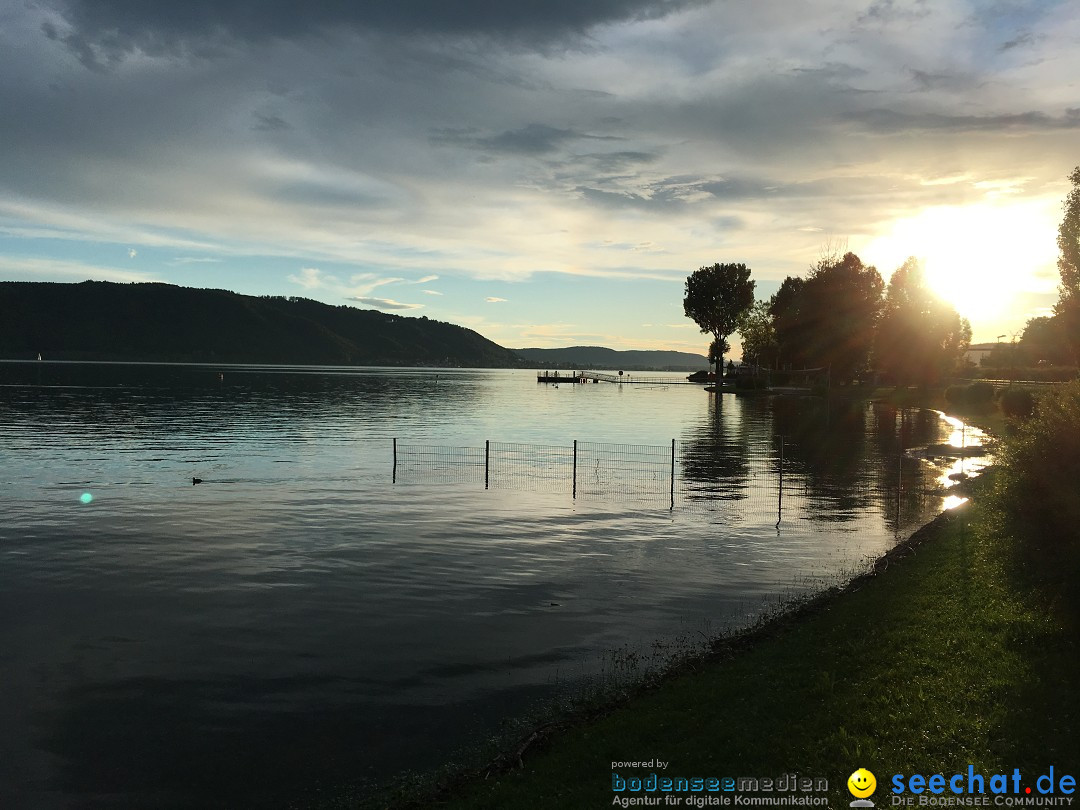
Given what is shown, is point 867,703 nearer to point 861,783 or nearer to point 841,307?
point 861,783

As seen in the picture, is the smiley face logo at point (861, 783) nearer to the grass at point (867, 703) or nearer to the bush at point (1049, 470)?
the grass at point (867, 703)

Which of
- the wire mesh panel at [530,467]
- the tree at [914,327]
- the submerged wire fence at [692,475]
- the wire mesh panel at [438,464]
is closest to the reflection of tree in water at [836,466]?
the submerged wire fence at [692,475]

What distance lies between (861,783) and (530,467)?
4266cm

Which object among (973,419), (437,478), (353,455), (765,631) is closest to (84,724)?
(765,631)

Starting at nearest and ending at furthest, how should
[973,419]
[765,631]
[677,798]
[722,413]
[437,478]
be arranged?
[677,798] < [765,631] < [437,478] < [973,419] < [722,413]

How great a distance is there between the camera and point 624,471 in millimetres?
50688

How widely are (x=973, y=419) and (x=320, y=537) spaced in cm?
7698

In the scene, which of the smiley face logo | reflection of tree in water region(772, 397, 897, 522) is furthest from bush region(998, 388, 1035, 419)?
the smiley face logo

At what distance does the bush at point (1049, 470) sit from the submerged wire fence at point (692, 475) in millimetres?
17588

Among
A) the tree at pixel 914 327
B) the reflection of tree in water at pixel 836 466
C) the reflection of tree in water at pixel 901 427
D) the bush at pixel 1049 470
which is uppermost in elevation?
the tree at pixel 914 327

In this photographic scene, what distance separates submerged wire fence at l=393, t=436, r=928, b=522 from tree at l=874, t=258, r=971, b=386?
62.8m

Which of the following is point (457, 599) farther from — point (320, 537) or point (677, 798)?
point (677, 798)

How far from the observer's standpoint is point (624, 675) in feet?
52.0

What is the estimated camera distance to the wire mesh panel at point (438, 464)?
45.9 metres
